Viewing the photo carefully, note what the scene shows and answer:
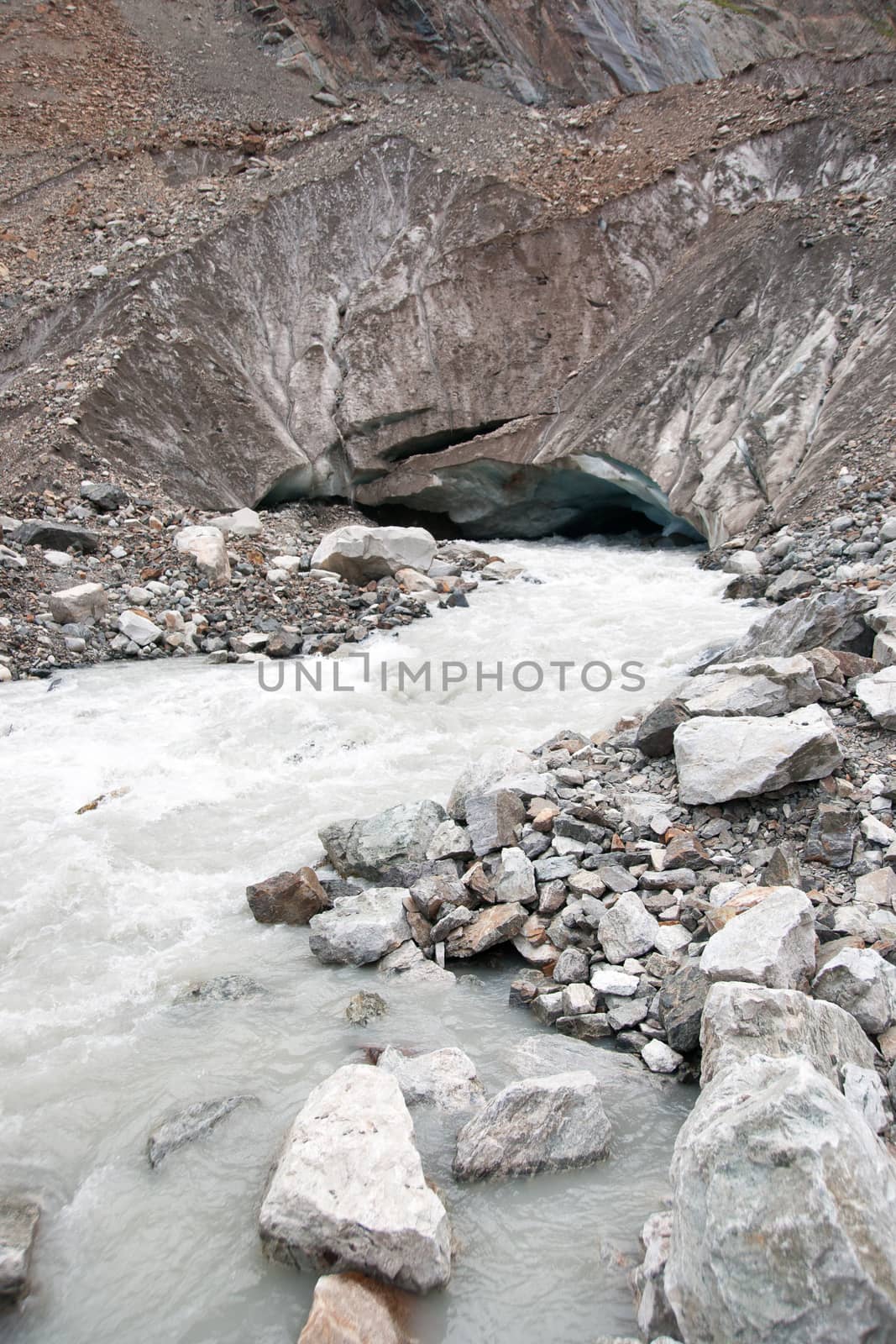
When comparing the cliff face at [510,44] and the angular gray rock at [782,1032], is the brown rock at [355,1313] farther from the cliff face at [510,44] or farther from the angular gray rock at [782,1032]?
the cliff face at [510,44]

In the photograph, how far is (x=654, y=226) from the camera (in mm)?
20016

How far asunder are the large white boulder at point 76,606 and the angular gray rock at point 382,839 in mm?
6098

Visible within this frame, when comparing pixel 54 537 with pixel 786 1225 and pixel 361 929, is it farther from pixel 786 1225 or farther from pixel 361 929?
pixel 786 1225

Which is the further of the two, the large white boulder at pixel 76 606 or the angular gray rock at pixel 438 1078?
the large white boulder at pixel 76 606

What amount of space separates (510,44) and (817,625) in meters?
31.9

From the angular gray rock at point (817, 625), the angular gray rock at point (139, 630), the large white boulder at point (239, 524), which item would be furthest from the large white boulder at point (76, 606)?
the angular gray rock at point (817, 625)

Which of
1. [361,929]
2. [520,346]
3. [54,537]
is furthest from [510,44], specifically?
[361,929]

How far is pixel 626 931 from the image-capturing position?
4.16 metres

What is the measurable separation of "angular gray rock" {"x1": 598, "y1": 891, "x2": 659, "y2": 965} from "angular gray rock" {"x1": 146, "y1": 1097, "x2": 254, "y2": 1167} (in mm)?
1795

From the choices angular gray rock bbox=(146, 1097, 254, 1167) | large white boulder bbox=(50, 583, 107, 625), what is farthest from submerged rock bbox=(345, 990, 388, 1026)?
large white boulder bbox=(50, 583, 107, 625)

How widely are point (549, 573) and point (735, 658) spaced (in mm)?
6058

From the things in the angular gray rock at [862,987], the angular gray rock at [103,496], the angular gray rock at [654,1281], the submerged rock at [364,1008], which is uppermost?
the angular gray rock at [103,496]

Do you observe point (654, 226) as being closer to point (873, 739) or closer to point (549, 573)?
point (549, 573)

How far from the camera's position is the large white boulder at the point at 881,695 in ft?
17.2
